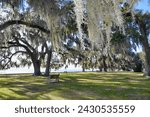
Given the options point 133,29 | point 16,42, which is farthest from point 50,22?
point 16,42

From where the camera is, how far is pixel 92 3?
450 cm

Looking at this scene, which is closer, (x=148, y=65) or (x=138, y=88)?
(x=138, y=88)

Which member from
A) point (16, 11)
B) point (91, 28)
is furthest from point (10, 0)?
point (91, 28)

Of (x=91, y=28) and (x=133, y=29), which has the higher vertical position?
(x=133, y=29)

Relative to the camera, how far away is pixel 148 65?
23.6 meters

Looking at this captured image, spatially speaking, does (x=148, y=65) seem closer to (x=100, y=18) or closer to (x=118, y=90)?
(x=118, y=90)

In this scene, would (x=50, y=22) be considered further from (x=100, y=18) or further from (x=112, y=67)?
(x=112, y=67)

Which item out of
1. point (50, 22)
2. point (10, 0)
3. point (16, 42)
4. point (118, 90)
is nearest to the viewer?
point (50, 22)

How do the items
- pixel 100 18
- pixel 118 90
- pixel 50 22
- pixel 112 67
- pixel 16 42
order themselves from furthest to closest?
pixel 112 67 → pixel 16 42 → pixel 118 90 → pixel 50 22 → pixel 100 18

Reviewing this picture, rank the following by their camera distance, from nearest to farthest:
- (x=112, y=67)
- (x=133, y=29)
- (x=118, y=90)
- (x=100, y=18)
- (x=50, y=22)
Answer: (x=100, y=18)
(x=50, y=22)
(x=118, y=90)
(x=133, y=29)
(x=112, y=67)

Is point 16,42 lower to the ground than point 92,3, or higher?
higher

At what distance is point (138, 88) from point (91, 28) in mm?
12426

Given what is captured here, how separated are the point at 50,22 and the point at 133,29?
36.1 feet

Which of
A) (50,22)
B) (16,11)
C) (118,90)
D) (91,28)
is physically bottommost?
(118,90)
